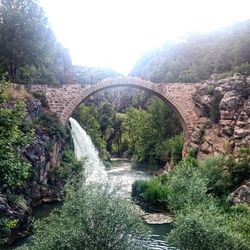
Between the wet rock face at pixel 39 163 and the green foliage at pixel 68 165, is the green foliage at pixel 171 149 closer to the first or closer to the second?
the green foliage at pixel 68 165

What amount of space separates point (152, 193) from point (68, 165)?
8.27 meters

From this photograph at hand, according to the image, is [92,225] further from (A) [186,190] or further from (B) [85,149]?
(B) [85,149]

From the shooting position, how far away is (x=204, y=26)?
109500 mm

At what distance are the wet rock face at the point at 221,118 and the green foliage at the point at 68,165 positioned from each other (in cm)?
996

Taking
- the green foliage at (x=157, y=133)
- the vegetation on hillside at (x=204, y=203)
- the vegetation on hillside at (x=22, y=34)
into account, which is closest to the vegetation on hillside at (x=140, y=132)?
the green foliage at (x=157, y=133)

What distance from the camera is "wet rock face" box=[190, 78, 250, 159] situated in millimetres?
34469

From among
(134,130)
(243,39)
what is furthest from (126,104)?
(243,39)

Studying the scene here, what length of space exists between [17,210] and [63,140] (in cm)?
1554

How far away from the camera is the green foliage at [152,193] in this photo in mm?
32375

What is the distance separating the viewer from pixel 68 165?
38.1 meters

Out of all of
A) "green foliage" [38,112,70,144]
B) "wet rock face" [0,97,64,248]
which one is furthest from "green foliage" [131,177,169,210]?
"green foliage" [38,112,70,144]

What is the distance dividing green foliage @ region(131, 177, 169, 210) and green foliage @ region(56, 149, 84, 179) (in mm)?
4650

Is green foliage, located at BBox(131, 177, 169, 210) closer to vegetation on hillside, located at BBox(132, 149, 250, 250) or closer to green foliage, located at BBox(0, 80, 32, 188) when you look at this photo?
vegetation on hillside, located at BBox(132, 149, 250, 250)

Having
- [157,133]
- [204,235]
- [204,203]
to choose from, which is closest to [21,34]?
[157,133]
